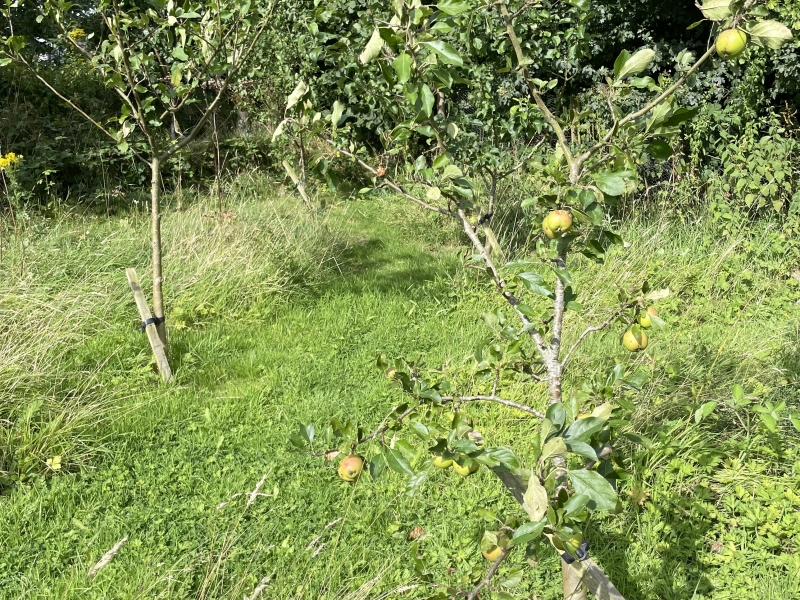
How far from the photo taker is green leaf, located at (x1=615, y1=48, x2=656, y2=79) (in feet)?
4.08

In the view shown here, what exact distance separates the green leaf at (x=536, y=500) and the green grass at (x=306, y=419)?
1076 millimetres

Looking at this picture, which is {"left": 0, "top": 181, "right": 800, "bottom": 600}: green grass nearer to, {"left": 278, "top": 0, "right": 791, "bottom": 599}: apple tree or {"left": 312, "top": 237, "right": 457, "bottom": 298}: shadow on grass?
{"left": 312, "top": 237, "right": 457, "bottom": 298}: shadow on grass

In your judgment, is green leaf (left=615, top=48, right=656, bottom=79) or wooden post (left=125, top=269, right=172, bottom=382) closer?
green leaf (left=615, top=48, right=656, bottom=79)

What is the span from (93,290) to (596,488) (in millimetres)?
3891

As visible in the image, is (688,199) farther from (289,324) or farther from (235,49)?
(235,49)

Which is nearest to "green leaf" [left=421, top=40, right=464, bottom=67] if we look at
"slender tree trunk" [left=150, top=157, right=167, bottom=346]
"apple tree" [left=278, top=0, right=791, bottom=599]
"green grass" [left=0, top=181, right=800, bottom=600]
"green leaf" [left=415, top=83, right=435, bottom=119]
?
"apple tree" [left=278, top=0, right=791, bottom=599]

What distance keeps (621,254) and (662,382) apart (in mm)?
1883

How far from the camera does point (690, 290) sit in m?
4.40

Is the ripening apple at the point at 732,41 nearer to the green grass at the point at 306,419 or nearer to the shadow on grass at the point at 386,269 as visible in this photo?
the green grass at the point at 306,419

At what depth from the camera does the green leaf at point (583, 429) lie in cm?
105

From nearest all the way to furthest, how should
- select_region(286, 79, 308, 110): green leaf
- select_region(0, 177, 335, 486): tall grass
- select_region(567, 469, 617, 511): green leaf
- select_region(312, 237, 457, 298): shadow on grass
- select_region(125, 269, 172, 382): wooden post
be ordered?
select_region(567, 469, 617, 511): green leaf → select_region(286, 79, 308, 110): green leaf → select_region(0, 177, 335, 486): tall grass → select_region(125, 269, 172, 382): wooden post → select_region(312, 237, 457, 298): shadow on grass

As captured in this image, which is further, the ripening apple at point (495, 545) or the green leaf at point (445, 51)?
the ripening apple at point (495, 545)

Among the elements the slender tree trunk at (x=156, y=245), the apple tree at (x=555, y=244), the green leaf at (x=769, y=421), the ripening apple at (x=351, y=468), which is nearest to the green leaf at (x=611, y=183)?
the apple tree at (x=555, y=244)

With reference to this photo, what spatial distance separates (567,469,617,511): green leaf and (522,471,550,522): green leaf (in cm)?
6
